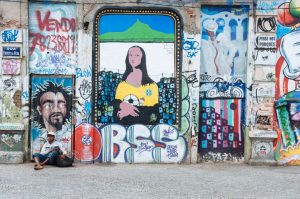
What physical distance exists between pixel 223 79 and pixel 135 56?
2066 mm

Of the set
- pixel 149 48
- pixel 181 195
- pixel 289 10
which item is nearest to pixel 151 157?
pixel 149 48

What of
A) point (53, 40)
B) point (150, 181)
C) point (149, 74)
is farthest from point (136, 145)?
point (53, 40)

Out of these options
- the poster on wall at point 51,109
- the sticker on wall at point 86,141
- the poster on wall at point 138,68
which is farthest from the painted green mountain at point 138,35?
the sticker on wall at point 86,141

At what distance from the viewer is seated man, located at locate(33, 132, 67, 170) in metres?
11.8

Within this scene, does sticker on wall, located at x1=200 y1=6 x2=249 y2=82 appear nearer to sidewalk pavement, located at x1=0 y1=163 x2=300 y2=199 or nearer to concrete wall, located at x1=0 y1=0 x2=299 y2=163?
concrete wall, located at x1=0 y1=0 x2=299 y2=163

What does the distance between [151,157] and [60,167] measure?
206cm

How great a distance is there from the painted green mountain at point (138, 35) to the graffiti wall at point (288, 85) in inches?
98.8

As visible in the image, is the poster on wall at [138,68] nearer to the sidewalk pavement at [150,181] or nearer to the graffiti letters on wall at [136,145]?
the graffiti letters on wall at [136,145]

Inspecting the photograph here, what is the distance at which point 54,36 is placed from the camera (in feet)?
40.5

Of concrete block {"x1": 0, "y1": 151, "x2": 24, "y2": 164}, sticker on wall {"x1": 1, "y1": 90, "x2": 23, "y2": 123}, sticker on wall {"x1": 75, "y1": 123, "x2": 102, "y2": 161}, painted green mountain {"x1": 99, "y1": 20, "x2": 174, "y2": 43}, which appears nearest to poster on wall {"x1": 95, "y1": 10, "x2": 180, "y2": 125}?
painted green mountain {"x1": 99, "y1": 20, "x2": 174, "y2": 43}

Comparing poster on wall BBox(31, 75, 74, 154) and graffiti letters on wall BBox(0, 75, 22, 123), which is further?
poster on wall BBox(31, 75, 74, 154)

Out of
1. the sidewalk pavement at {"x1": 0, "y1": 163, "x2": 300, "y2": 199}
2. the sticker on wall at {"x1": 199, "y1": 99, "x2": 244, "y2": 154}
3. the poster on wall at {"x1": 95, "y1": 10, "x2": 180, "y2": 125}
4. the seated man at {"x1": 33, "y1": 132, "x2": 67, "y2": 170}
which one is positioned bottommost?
the sidewalk pavement at {"x1": 0, "y1": 163, "x2": 300, "y2": 199}

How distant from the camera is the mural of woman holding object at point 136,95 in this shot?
12422 mm

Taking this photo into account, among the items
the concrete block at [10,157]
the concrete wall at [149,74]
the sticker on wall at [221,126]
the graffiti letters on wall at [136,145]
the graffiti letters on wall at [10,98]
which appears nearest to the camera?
the concrete block at [10,157]
